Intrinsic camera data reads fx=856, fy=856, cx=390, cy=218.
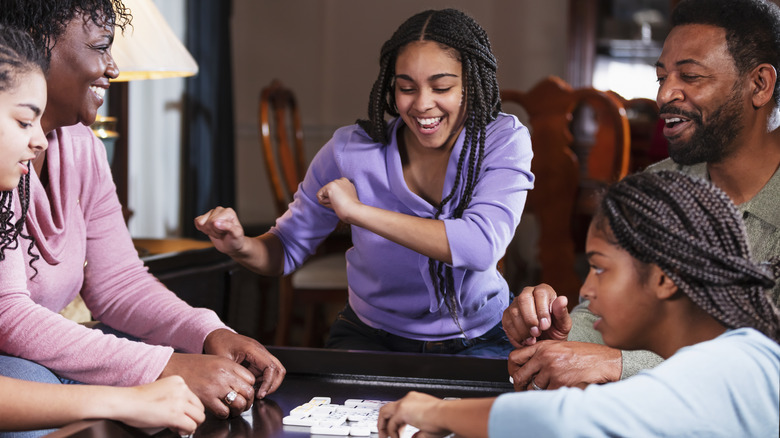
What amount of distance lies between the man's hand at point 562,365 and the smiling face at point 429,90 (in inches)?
20.6

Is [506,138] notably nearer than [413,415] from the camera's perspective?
No

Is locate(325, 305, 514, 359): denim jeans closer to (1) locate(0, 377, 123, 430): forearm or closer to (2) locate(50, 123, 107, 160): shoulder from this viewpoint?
(2) locate(50, 123, 107, 160): shoulder

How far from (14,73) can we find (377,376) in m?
0.74

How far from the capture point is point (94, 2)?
1.56 meters

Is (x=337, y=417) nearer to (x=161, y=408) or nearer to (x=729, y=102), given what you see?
(x=161, y=408)

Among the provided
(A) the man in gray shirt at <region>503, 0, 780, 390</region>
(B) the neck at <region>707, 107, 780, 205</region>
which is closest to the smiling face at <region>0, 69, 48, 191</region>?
(A) the man in gray shirt at <region>503, 0, 780, 390</region>

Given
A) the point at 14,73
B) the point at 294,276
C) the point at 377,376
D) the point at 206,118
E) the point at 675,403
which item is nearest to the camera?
the point at 675,403

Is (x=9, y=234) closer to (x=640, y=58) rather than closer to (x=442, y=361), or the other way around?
(x=442, y=361)

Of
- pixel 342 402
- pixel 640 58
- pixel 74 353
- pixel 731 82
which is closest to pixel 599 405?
pixel 342 402

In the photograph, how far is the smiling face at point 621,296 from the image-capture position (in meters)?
1.03

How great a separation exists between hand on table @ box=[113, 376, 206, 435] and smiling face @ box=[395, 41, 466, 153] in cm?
77

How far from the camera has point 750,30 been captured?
1.60m

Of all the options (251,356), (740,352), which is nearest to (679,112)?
(740,352)

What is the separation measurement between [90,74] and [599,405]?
1.11m
